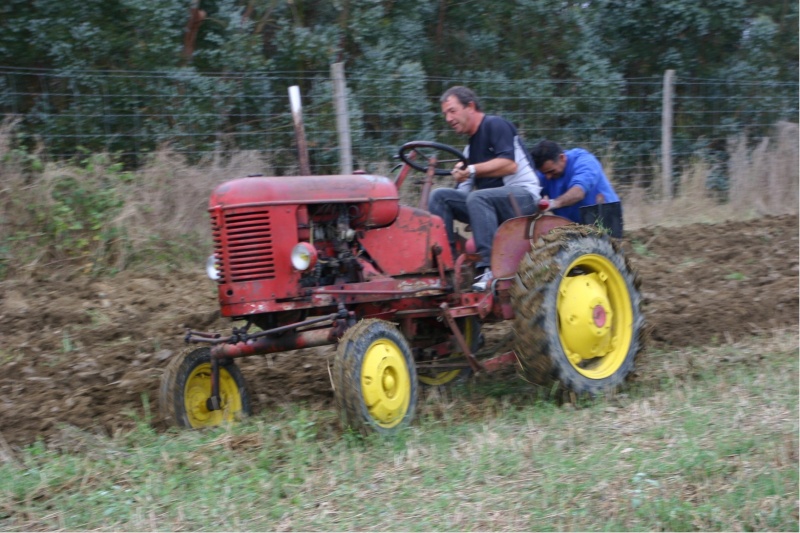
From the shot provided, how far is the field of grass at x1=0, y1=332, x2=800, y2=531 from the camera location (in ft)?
11.4

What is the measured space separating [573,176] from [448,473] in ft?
9.45

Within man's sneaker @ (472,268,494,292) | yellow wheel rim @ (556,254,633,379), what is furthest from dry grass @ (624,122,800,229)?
man's sneaker @ (472,268,494,292)

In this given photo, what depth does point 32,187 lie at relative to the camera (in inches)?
313

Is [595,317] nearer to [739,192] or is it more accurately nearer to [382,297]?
[382,297]

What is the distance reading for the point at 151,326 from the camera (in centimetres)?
678

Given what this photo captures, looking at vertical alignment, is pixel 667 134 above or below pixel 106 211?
above

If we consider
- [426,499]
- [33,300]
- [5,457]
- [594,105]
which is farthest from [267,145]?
[426,499]

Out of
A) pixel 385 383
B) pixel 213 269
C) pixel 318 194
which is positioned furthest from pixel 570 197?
pixel 213 269

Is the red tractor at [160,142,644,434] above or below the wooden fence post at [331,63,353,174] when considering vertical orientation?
below

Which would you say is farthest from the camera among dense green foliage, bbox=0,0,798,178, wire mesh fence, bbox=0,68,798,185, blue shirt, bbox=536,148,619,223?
dense green foliage, bbox=0,0,798,178

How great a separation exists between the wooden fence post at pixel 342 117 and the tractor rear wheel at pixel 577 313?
4097mm

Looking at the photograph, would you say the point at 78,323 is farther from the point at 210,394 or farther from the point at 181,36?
the point at 181,36

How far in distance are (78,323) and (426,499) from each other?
3952 mm

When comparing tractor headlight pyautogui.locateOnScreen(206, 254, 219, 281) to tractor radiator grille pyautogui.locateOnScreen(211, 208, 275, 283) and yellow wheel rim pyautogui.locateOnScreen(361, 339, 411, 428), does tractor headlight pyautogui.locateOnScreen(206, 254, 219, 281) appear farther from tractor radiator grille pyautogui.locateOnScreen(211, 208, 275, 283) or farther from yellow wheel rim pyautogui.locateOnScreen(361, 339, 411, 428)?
yellow wheel rim pyautogui.locateOnScreen(361, 339, 411, 428)
